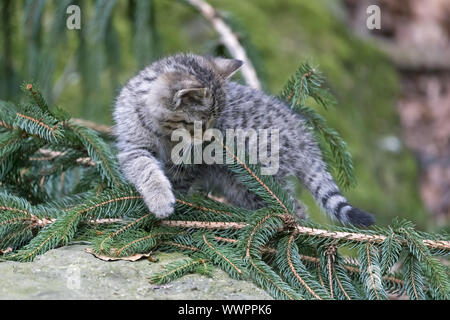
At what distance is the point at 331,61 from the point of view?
16.1ft

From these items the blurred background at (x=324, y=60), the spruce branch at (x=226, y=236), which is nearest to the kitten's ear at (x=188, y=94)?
the spruce branch at (x=226, y=236)

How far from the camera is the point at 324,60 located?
190 inches

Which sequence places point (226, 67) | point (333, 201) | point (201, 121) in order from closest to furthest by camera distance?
point (333, 201), point (201, 121), point (226, 67)

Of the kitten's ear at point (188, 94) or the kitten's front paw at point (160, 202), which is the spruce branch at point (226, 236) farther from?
the kitten's ear at point (188, 94)

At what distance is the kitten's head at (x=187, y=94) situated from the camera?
2146 mm

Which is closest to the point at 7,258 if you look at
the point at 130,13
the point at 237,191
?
the point at 237,191

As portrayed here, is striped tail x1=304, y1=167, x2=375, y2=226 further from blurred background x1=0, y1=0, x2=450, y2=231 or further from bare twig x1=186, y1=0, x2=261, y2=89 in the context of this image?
bare twig x1=186, y1=0, x2=261, y2=89

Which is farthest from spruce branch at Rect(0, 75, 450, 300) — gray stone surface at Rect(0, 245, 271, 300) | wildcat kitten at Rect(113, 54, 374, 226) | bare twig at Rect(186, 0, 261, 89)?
bare twig at Rect(186, 0, 261, 89)

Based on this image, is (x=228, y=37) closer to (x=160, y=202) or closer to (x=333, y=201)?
(x=333, y=201)

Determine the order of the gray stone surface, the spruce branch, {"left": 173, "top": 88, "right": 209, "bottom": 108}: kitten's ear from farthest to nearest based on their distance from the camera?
{"left": 173, "top": 88, "right": 209, "bottom": 108}: kitten's ear
the spruce branch
the gray stone surface

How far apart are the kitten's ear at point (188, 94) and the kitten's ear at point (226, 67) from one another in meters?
0.23

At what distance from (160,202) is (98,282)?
42 centimetres

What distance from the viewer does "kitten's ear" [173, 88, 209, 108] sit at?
2.10 metres

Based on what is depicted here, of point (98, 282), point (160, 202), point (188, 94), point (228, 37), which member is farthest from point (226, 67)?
point (98, 282)
